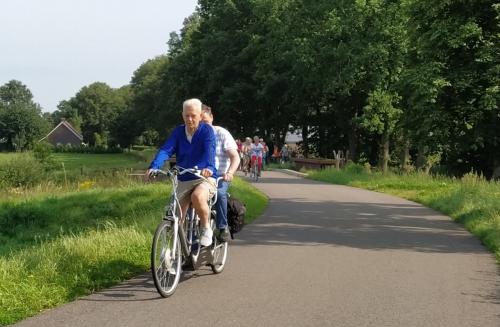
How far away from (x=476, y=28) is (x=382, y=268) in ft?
50.2

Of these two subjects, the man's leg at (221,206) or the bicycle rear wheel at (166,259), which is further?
the man's leg at (221,206)

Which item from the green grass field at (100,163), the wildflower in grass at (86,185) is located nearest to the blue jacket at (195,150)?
the wildflower in grass at (86,185)

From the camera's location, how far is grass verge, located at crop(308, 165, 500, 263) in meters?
11.5

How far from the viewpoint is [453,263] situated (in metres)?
8.46

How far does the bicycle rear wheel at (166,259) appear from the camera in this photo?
605 cm

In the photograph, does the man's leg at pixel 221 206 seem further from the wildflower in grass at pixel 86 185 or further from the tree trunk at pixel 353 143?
the tree trunk at pixel 353 143

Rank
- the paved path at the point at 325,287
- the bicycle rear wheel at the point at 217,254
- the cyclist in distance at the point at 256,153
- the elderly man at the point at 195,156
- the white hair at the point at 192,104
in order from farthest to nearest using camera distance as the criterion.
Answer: the cyclist in distance at the point at 256,153 → the bicycle rear wheel at the point at 217,254 → the white hair at the point at 192,104 → the elderly man at the point at 195,156 → the paved path at the point at 325,287

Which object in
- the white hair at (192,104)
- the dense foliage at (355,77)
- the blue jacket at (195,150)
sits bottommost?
the blue jacket at (195,150)

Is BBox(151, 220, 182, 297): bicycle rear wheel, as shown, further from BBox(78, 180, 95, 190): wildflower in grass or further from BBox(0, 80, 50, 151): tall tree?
BBox(0, 80, 50, 151): tall tree

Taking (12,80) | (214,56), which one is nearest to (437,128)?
(214,56)

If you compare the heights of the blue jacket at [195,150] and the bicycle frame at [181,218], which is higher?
the blue jacket at [195,150]

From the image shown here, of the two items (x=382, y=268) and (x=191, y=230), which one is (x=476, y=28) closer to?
(x=382, y=268)

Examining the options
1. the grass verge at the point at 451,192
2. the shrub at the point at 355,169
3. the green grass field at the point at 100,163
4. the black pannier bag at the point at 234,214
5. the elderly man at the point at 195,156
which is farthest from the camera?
the green grass field at the point at 100,163

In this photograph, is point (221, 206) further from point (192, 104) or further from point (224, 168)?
point (192, 104)
